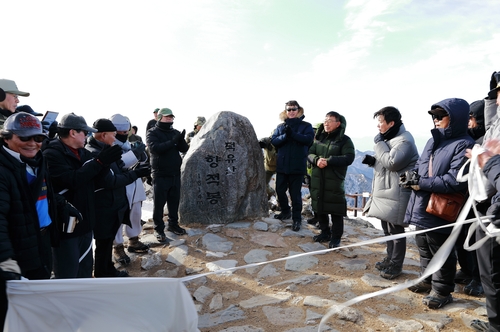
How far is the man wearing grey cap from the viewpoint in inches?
130

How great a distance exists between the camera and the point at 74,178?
10.9 feet

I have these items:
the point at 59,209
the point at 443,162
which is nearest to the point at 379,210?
the point at 443,162

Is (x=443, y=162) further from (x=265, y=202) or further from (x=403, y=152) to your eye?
(x=265, y=202)

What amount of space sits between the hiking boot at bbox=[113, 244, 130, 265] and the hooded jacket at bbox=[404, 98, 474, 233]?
14.1ft

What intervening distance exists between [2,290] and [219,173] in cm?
501

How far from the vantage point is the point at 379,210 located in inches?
171

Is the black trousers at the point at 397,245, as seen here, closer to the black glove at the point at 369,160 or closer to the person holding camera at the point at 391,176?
the person holding camera at the point at 391,176

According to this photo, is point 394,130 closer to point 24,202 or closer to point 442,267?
point 442,267

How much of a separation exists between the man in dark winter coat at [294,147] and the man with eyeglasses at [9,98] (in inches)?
168

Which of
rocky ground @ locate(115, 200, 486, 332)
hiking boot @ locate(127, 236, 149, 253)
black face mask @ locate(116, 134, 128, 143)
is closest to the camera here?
rocky ground @ locate(115, 200, 486, 332)

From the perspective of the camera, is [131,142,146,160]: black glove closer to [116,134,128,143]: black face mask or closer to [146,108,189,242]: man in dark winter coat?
[116,134,128,143]: black face mask

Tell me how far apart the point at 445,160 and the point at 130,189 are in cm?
449

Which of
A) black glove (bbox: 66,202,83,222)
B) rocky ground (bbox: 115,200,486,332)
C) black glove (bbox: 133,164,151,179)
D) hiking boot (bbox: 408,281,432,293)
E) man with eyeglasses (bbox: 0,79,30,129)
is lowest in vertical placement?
rocky ground (bbox: 115,200,486,332)

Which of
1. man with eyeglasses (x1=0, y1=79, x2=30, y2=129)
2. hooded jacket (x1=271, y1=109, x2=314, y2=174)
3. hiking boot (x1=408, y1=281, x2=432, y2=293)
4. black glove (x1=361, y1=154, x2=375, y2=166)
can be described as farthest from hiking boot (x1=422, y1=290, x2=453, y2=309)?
man with eyeglasses (x1=0, y1=79, x2=30, y2=129)
